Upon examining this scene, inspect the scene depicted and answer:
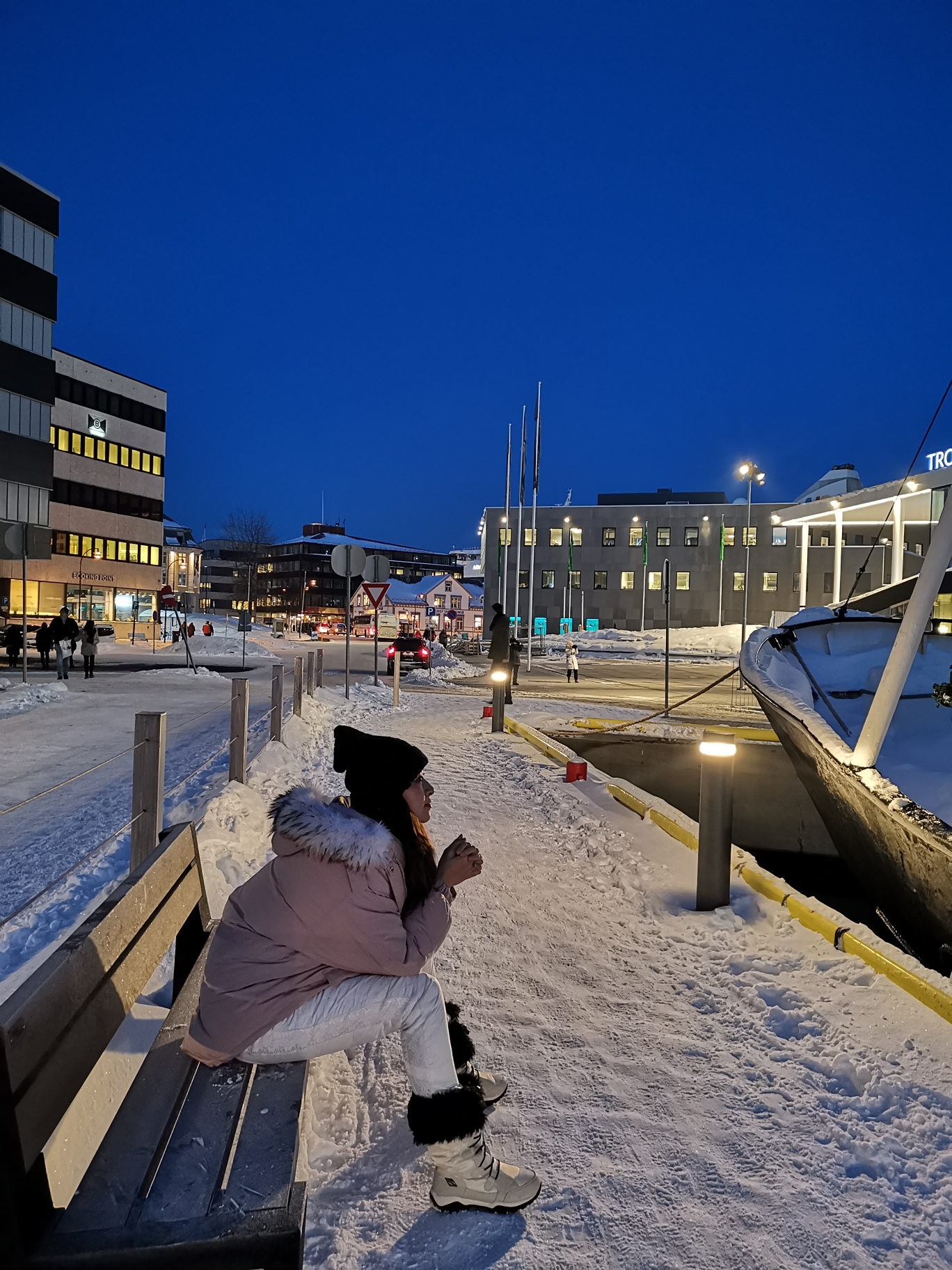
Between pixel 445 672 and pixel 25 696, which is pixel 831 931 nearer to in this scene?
pixel 25 696

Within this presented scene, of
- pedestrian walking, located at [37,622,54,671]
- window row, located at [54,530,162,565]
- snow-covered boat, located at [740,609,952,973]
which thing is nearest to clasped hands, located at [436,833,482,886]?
snow-covered boat, located at [740,609,952,973]

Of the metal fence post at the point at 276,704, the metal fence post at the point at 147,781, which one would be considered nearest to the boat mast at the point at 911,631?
the metal fence post at the point at 147,781

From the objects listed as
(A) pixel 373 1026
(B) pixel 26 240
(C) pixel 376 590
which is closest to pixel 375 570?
(C) pixel 376 590

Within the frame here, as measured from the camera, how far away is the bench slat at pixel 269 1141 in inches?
78.2

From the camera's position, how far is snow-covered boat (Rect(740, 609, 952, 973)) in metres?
5.73

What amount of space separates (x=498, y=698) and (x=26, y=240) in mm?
29351

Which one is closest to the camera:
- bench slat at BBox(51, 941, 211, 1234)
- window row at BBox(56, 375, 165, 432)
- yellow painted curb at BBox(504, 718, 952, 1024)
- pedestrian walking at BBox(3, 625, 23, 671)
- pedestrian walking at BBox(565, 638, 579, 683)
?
bench slat at BBox(51, 941, 211, 1234)

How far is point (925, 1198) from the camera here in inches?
107

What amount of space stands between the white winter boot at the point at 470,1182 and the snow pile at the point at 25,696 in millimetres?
13190

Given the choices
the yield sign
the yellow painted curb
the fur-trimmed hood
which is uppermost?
the yield sign

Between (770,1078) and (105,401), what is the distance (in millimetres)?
66799

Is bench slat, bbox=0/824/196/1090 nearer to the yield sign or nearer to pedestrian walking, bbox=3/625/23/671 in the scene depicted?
the yield sign

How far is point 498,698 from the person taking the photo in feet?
44.0

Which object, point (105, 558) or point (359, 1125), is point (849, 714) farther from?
point (105, 558)
